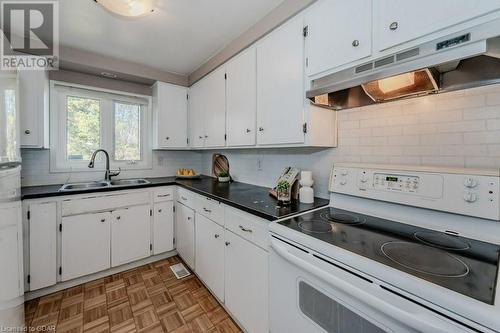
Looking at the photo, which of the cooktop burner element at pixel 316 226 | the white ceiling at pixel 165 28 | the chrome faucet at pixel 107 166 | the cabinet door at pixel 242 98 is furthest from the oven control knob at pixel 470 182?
the chrome faucet at pixel 107 166

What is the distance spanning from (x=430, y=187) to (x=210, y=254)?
164 cm

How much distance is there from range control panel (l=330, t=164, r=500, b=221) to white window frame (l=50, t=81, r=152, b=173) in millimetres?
2642

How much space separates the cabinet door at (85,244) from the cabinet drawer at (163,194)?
0.49 metres

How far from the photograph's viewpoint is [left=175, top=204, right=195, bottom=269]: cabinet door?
2227 mm

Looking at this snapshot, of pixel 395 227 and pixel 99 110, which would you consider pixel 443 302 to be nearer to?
pixel 395 227

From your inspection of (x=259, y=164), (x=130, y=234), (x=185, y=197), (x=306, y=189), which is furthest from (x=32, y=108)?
(x=306, y=189)

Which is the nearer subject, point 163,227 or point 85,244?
point 85,244

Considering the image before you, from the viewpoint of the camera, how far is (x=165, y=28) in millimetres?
1876

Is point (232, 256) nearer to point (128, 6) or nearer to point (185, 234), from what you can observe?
point (185, 234)

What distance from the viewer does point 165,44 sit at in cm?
215

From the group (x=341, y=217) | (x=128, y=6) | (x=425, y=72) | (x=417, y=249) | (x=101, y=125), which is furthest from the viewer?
(x=101, y=125)

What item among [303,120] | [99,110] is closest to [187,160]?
[99,110]

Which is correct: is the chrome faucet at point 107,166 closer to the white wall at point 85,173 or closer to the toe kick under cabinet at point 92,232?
the white wall at point 85,173

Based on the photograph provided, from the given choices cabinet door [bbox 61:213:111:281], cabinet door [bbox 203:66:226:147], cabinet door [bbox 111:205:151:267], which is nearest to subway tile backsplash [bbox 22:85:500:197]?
cabinet door [bbox 203:66:226:147]
